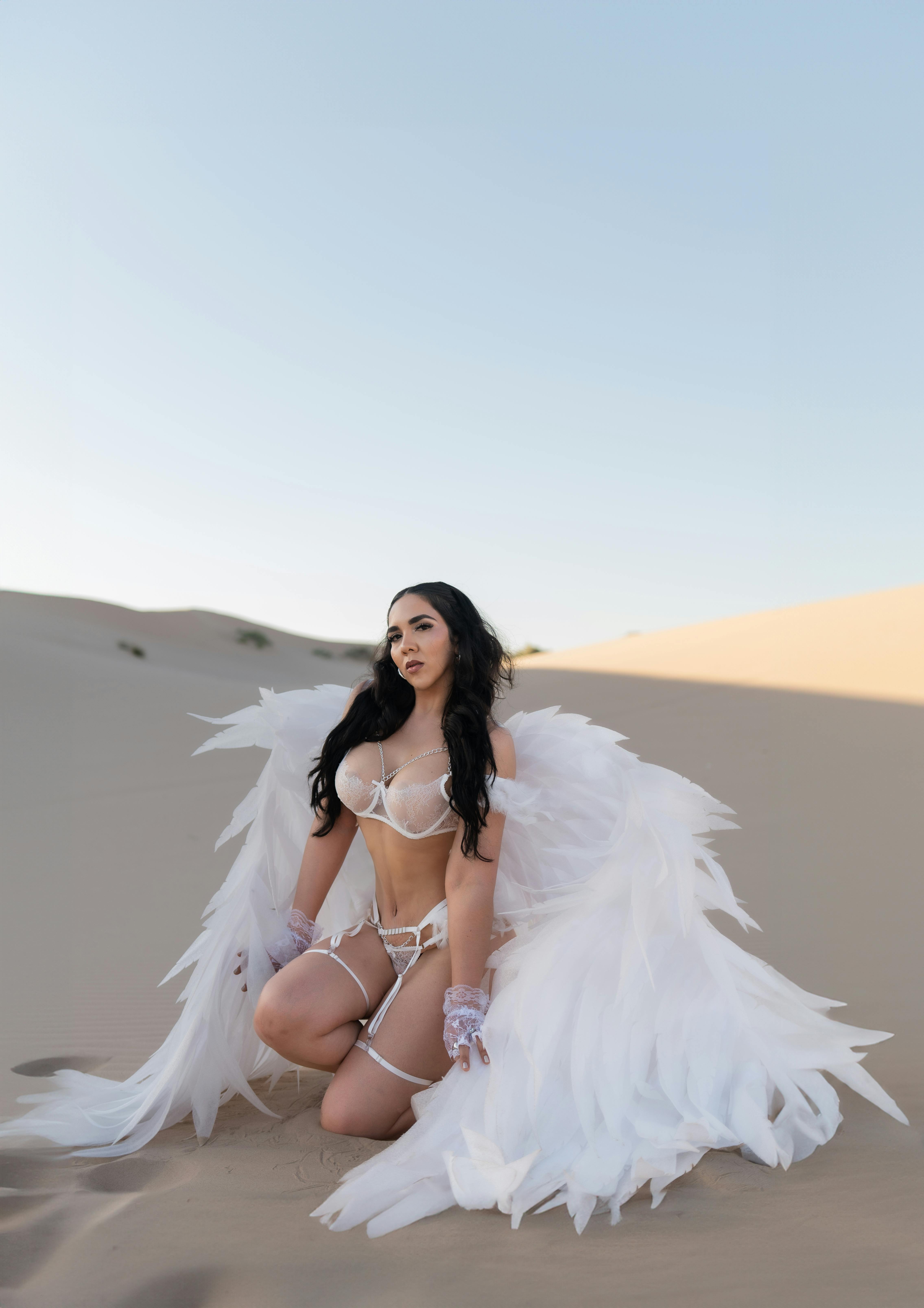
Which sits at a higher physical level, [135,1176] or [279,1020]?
[279,1020]

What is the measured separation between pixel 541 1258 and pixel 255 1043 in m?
1.45

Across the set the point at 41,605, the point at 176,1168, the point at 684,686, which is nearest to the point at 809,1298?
the point at 176,1168

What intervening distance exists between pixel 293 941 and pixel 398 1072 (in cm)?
62

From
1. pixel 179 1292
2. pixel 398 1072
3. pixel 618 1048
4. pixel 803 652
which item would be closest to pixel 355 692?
pixel 398 1072

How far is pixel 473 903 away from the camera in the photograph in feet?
9.62

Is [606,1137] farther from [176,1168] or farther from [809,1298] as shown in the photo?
[176,1168]

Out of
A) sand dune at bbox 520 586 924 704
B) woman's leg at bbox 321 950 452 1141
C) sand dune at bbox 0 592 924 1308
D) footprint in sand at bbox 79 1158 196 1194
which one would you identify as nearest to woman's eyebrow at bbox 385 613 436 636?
woman's leg at bbox 321 950 452 1141

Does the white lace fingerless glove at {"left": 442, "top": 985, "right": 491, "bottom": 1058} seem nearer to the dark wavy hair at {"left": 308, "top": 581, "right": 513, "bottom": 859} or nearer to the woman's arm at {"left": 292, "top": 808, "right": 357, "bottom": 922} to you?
the dark wavy hair at {"left": 308, "top": 581, "right": 513, "bottom": 859}

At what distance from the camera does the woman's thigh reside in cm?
290

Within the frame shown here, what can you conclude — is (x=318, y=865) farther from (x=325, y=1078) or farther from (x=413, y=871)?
(x=325, y=1078)

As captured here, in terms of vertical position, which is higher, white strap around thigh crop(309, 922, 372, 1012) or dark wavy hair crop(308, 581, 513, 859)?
dark wavy hair crop(308, 581, 513, 859)

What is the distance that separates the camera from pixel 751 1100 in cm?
267

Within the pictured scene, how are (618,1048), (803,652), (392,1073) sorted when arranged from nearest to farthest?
(618,1048) < (392,1073) < (803,652)

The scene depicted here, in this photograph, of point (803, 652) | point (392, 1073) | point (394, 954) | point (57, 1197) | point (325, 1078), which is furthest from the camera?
point (803, 652)
